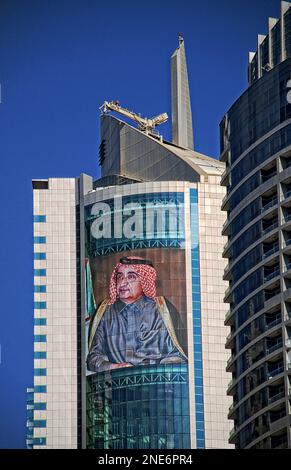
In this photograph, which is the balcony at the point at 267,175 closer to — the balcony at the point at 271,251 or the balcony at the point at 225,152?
the balcony at the point at 271,251

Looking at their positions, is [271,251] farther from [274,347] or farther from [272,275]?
[274,347]

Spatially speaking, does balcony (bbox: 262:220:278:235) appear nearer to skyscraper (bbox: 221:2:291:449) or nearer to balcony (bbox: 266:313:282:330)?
skyscraper (bbox: 221:2:291:449)

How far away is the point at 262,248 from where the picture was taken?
535 feet

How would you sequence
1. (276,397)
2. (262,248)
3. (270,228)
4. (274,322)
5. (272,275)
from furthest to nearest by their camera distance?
(262,248)
(270,228)
(272,275)
(274,322)
(276,397)

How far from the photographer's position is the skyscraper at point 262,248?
15688cm

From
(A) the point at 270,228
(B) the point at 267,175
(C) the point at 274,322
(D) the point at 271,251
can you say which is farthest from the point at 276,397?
(B) the point at 267,175

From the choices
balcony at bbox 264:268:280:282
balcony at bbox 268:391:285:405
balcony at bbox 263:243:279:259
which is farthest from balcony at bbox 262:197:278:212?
balcony at bbox 268:391:285:405

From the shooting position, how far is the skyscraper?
157 meters

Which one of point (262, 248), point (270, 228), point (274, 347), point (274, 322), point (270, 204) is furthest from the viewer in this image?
point (262, 248)

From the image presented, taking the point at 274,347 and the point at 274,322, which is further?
the point at 274,322
